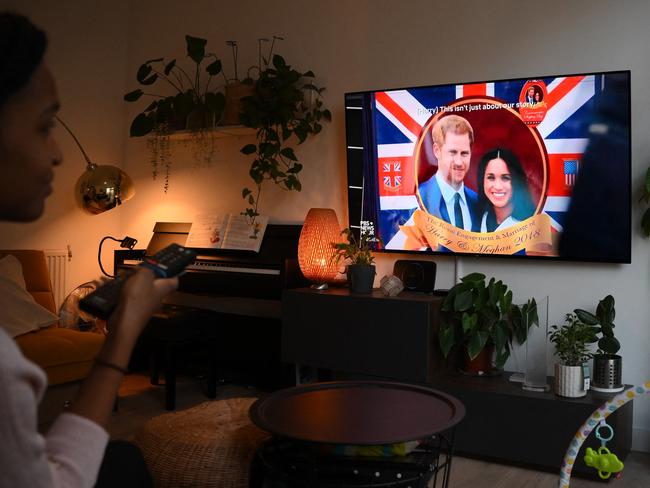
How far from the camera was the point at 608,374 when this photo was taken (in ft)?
10.5

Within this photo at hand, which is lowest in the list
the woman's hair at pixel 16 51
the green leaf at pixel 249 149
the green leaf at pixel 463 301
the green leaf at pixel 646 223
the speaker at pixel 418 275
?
the green leaf at pixel 463 301

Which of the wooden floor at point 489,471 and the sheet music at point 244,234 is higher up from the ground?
the sheet music at point 244,234

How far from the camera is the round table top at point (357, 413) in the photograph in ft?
6.26

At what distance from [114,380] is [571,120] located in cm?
292

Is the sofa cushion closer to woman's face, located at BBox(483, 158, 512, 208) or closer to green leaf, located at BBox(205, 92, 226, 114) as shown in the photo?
green leaf, located at BBox(205, 92, 226, 114)

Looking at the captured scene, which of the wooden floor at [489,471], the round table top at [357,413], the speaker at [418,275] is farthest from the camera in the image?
the speaker at [418,275]

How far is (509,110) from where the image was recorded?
11.6ft

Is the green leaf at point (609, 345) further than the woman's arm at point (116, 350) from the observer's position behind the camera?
Yes

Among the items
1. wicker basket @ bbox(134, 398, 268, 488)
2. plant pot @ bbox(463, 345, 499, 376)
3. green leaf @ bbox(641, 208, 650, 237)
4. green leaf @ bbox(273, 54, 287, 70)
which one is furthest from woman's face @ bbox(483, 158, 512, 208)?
wicker basket @ bbox(134, 398, 268, 488)

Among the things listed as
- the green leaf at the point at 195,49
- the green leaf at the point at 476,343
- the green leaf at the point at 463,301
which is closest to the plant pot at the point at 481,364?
the green leaf at the point at 476,343

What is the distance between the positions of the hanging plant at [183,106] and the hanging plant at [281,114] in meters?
0.35

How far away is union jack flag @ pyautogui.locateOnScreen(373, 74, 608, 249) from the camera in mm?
3363

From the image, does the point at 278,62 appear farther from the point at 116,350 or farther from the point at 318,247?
the point at 116,350

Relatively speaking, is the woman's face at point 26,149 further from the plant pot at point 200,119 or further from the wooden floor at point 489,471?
the plant pot at point 200,119
